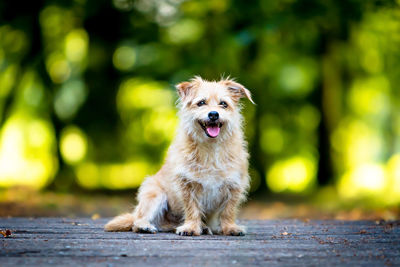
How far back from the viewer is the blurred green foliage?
1439 cm

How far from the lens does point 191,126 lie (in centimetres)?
585

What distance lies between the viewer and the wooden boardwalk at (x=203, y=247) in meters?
4.06

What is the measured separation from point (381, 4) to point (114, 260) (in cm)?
1051

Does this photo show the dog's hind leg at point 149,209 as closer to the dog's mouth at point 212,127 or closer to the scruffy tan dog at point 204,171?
the scruffy tan dog at point 204,171

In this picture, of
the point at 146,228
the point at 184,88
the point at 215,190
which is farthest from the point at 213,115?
the point at 146,228

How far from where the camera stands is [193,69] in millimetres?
13680

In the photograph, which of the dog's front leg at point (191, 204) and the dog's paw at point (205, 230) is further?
the dog's paw at point (205, 230)

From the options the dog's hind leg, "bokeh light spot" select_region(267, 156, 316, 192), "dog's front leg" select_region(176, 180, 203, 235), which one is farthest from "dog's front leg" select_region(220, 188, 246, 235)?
"bokeh light spot" select_region(267, 156, 316, 192)

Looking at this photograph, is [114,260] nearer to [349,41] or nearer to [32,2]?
[32,2]

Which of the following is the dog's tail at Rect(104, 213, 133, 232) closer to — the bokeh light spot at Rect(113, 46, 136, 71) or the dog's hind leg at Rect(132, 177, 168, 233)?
the dog's hind leg at Rect(132, 177, 168, 233)

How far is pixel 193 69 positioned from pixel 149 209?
26.7ft

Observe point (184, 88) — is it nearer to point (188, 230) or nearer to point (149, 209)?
point (149, 209)

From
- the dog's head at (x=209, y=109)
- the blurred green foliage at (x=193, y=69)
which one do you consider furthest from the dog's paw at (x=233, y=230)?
the blurred green foliage at (x=193, y=69)

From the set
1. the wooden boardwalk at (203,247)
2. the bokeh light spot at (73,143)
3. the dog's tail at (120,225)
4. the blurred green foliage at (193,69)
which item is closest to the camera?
the wooden boardwalk at (203,247)
